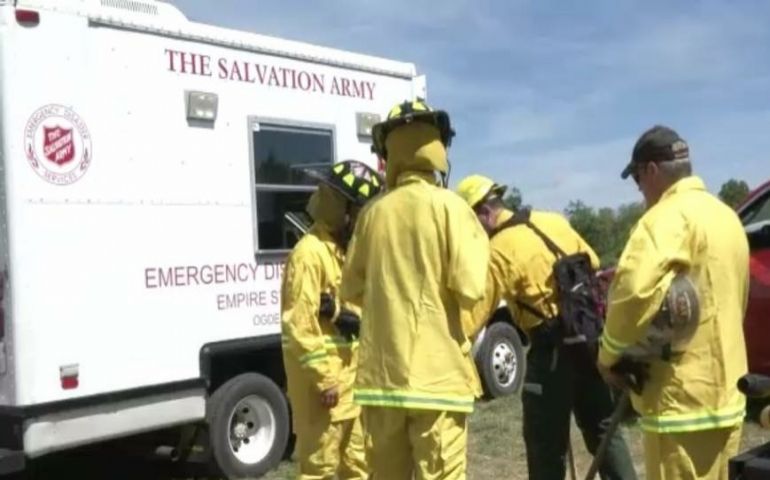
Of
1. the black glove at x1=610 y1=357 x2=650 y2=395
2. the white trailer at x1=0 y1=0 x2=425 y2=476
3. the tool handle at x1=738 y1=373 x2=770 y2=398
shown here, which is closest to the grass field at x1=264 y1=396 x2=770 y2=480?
the white trailer at x1=0 y1=0 x2=425 y2=476

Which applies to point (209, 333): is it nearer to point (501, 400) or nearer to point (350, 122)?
point (350, 122)

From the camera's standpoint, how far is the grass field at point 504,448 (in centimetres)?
779

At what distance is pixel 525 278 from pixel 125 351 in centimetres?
269

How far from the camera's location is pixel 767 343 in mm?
8273

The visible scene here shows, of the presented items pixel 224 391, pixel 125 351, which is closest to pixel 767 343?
pixel 224 391

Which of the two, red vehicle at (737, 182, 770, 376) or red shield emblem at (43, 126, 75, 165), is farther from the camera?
red vehicle at (737, 182, 770, 376)

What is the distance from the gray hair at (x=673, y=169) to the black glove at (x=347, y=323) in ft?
6.22

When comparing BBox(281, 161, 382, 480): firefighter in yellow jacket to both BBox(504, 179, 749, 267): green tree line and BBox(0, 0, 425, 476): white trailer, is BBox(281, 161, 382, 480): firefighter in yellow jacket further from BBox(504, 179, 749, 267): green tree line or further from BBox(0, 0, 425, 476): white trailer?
BBox(504, 179, 749, 267): green tree line

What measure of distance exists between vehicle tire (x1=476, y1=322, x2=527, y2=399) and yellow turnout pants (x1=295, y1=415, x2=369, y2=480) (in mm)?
5045

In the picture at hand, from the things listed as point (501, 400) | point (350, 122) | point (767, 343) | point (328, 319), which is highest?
point (350, 122)

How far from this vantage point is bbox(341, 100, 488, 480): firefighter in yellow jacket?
4.07m

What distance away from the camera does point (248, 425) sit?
26.1ft

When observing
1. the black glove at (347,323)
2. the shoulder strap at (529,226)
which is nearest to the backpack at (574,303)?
the shoulder strap at (529,226)

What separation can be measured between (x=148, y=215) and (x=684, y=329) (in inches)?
159
